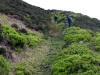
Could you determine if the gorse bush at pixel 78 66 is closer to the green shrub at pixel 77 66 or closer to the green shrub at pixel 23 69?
the green shrub at pixel 77 66

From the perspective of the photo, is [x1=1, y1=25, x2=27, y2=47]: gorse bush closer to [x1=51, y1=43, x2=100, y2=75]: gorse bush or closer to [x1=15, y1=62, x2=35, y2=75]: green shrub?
[x1=15, y1=62, x2=35, y2=75]: green shrub

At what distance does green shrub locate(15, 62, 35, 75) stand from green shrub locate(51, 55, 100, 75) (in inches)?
47.5

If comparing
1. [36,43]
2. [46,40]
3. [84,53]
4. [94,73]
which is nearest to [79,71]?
[94,73]

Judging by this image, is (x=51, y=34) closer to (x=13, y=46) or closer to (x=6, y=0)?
(x=13, y=46)

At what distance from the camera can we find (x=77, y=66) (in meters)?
8.23

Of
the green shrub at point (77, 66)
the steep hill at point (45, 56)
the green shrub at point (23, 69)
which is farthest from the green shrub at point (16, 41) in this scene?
the green shrub at point (77, 66)

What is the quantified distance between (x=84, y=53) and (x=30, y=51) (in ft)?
13.3

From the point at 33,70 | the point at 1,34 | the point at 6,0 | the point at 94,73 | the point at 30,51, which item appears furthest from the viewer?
the point at 6,0

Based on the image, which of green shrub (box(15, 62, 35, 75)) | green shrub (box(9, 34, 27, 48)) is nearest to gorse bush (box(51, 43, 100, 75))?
green shrub (box(15, 62, 35, 75))

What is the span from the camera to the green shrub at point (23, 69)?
8.52 m

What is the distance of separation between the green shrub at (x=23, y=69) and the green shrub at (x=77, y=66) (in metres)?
1.21

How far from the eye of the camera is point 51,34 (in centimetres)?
1794

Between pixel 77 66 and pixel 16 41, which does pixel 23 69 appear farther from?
pixel 16 41

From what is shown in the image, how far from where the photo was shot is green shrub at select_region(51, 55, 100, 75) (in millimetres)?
7875
